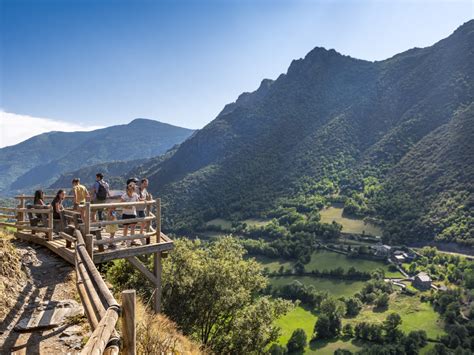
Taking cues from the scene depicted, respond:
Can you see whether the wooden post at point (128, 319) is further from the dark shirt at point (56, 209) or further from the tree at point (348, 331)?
the tree at point (348, 331)

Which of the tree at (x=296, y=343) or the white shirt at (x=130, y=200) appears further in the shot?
the tree at (x=296, y=343)

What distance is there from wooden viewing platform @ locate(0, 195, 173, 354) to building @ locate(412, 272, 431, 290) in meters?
84.2

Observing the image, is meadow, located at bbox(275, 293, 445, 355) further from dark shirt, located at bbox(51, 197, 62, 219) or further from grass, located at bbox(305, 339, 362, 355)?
dark shirt, located at bbox(51, 197, 62, 219)

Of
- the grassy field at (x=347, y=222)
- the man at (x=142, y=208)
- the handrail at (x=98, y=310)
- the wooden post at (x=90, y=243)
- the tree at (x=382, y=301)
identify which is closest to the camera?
the handrail at (x=98, y=310)

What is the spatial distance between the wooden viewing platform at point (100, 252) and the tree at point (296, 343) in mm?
54962

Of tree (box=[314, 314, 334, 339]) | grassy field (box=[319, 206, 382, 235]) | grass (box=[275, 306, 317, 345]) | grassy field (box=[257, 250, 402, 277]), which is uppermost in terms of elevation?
grassy field (box=[319, 206, 382, 235])

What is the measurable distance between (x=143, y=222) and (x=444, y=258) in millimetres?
104078

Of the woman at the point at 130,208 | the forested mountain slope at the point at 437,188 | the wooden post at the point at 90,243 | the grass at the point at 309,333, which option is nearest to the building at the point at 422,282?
the grass at the point at 309,333

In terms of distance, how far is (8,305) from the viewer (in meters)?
7.03

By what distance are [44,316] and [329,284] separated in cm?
8603

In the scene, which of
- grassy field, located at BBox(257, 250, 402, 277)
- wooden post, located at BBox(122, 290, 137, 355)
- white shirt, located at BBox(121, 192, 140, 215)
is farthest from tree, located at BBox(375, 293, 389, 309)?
wooden post, located at BBox(122, 290, 137, 355)

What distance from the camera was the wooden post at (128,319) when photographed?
152 inches

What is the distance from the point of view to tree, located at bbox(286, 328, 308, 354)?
59219 mm

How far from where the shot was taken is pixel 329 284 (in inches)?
3354
